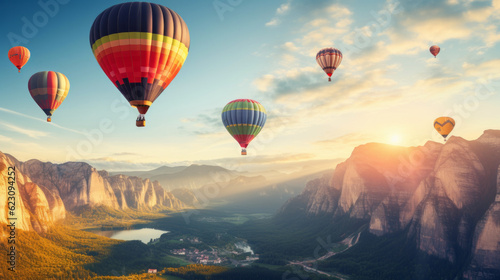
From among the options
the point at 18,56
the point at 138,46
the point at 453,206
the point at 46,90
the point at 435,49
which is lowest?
the point at 453,206

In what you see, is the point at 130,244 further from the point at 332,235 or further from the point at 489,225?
the point at 489,225

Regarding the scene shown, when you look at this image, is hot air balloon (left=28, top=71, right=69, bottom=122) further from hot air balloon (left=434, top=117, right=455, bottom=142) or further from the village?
hot air balloon (left=434, top=117, right=455, bottom=142)

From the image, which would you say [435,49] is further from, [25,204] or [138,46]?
[25,204]

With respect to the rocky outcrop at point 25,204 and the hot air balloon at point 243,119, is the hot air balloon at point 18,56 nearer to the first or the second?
the rocky outcrop at point 25,204

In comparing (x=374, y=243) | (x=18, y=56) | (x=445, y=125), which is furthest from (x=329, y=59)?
(x=374, y=243)

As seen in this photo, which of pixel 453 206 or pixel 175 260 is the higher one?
pixel 453 206

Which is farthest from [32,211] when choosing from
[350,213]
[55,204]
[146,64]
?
[350,213]
